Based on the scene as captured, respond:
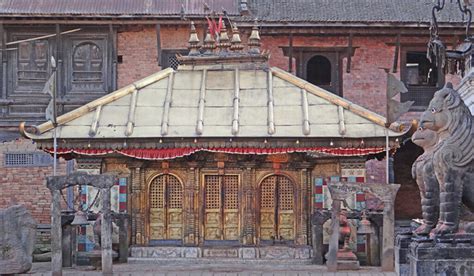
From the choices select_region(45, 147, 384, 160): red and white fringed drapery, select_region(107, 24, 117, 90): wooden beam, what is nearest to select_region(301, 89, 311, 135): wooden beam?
select_region(45, 147, 384, 160): red and white fringed drapery

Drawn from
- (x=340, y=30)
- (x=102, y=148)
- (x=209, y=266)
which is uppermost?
(x=340, y=30)

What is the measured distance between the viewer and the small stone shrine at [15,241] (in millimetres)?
13930

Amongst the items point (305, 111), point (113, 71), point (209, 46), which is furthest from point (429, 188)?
point (113, 71)

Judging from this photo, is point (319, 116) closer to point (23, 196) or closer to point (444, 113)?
point (444, 113)

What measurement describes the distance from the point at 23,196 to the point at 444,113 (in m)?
16.4

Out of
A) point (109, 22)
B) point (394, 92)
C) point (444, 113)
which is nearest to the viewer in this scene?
point (444, 113)

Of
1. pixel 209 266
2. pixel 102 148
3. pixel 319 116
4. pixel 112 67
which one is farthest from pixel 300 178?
pixel 112 67

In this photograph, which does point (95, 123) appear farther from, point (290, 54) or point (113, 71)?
point (290, 54)

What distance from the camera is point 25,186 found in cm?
2336

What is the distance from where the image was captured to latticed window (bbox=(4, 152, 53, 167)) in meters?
23.5

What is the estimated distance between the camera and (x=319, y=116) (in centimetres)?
1530

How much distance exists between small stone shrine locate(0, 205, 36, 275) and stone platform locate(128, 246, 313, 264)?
212 cm

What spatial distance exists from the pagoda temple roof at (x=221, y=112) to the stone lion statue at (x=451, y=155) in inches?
233

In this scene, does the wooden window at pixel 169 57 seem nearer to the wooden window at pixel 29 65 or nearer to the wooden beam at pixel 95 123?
the wooden window at pixel 29 65
